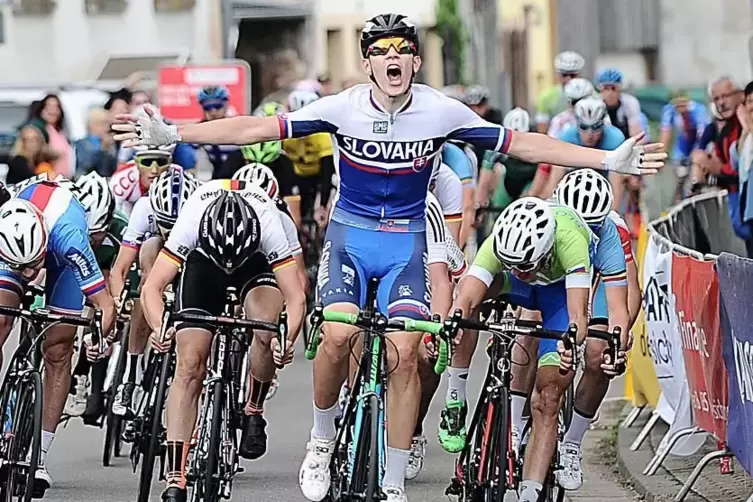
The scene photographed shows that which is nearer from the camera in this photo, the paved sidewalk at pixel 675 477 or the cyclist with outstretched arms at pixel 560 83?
the paved sidewalk at pixel 675 477

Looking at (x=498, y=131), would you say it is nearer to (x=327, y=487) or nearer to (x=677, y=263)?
(x=327, y=487)

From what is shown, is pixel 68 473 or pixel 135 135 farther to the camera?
pixel 68 473

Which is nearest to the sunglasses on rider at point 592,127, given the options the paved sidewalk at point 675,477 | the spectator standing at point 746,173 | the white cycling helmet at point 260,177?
the spectator standing at point 746,173

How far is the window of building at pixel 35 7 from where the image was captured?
4400 centimetres

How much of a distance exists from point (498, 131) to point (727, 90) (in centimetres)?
897

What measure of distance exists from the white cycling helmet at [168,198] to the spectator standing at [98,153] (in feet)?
33.2

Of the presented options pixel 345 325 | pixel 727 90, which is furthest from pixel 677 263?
pixel 727 90

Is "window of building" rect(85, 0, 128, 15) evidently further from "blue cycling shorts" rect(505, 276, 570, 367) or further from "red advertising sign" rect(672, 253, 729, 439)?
"blue cycling shorts" rect(505, 276, 570, 367)

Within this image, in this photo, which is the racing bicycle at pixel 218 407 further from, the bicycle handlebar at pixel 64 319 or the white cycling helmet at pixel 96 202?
the white cycling helmet at pixel 96 202

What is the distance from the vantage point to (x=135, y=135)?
855 centimetres

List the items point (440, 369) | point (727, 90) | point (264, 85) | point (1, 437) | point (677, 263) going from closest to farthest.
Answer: point (440, 369)
point (1, 437)
point (677, 263)
point (727, 90)
point (264, 85)

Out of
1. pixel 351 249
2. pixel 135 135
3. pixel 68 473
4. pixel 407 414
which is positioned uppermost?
pixel 135 135

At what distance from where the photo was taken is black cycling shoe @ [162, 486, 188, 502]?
869 centimetres

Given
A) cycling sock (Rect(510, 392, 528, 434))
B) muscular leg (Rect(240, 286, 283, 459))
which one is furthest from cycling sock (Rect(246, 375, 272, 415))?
cycling sock (Rect(510, 392, 528, 434))
